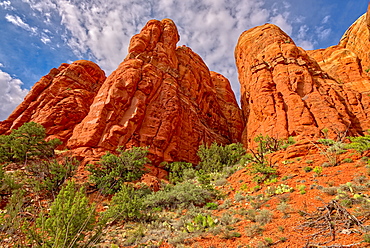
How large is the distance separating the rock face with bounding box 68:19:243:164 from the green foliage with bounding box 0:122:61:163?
313cm

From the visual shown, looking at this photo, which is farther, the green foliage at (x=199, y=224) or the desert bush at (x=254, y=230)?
the green foliage at (x=199, y=224)

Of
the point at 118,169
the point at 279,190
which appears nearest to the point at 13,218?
the point at 279,190

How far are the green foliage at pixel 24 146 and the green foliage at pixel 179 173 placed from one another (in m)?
11.0

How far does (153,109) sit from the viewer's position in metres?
24.5

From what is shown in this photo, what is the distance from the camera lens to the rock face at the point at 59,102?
25281mm

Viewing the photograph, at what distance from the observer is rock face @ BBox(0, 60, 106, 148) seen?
25.3m

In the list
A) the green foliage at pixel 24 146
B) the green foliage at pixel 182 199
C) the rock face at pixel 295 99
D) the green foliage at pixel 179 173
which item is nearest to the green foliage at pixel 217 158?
the green foliage at pixel 179 173

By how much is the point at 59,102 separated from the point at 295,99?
114ft

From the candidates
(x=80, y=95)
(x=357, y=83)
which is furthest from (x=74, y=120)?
(x=357, y=83)

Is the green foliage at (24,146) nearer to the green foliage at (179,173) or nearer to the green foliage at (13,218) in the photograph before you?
the green foliage at (179,173)

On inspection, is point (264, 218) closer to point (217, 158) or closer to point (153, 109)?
point (217, 158)

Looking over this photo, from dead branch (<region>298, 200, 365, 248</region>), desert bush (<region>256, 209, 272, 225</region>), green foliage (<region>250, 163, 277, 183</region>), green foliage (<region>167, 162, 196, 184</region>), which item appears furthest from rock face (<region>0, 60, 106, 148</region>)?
dead branch (<region>298, 200, 365, 248</region>)

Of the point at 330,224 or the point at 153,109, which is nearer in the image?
the point at 330,224

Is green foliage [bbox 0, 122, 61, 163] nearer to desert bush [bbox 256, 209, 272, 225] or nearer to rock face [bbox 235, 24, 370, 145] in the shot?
desert bush [bbox 256, 209, 272, 225]
